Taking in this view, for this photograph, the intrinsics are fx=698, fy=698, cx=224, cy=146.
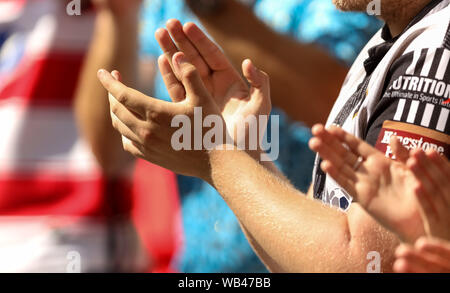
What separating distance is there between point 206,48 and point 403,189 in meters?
0.45

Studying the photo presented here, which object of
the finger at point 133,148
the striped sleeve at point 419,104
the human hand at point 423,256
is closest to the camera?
the human hand at point 423,256

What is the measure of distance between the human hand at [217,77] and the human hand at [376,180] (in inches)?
10.9

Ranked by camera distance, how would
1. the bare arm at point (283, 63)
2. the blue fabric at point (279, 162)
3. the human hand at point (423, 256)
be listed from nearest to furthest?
the human hand at point (423, 256) < the bare arm at point (283, 63) < the blue fabric at point (279, 162)

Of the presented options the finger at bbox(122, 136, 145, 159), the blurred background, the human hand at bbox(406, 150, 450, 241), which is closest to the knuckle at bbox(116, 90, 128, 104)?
the finger at bbox(122, 136, 145, 159)

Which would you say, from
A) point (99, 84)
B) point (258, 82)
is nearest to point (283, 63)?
point (99, 84)

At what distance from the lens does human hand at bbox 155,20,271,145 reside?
3.62 feet

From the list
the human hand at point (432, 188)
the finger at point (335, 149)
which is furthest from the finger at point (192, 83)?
the human hand at point (432, 188)

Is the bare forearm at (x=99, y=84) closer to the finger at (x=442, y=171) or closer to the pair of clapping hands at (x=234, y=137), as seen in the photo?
the pair of clapping hands at (x=234, y=137)

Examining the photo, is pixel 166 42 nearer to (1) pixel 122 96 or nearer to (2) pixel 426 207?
(1) pixel 122 96

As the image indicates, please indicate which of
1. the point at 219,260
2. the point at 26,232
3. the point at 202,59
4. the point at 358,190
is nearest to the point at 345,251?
the point at 358,190

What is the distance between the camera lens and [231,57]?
1725mm

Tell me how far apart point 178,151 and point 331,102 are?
74 cm

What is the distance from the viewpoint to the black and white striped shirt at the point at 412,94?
0.91 m

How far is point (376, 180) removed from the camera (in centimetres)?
82
